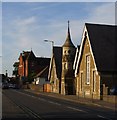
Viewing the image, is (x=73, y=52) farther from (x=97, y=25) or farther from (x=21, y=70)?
(x=21, y=70)

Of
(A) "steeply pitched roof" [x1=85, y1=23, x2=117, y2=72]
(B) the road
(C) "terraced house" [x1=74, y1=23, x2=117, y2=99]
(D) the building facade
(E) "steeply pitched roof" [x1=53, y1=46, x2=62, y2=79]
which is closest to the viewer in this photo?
(B) the road

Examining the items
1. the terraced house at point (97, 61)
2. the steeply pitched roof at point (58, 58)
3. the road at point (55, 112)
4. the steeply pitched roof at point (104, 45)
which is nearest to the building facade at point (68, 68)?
the terraced house at point (97, 61)

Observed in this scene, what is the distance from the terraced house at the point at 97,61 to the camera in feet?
139

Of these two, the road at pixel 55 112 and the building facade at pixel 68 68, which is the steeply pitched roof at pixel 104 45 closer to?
the building facade at pixel 68 68

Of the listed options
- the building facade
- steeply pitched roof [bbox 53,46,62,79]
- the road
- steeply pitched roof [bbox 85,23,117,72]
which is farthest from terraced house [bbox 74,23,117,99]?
steeply pitched roof [bbox 53,46,62,79]

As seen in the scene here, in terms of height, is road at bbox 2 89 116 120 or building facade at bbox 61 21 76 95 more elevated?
building facade at bbox 61 21 76 95

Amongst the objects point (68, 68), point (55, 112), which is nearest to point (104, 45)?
point (68, 68)

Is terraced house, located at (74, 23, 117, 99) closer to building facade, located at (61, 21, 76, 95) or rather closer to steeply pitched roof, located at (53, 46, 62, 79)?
building facade, located at (61, 21, 76, 95)

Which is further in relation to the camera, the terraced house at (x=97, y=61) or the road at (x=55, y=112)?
the terraced house at (x=97, y=61)

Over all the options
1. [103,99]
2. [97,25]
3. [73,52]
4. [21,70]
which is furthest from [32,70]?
[103,99]

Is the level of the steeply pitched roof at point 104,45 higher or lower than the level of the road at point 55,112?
higher

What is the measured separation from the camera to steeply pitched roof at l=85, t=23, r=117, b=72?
141 ft

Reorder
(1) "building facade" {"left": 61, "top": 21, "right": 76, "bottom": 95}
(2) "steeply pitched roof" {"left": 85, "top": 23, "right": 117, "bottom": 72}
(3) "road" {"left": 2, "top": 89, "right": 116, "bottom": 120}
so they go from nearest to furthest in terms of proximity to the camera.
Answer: (3) "road" {"left": 2, "top": 89, "right": 116, "bottom": 120}
(2) "steeply pitched roof" {"left": 85, "top": 23, "right": 117, "bottom": 72}
(1) "building facade" {"left": 61, "top": 21, "right": 76, "bottom": 95}

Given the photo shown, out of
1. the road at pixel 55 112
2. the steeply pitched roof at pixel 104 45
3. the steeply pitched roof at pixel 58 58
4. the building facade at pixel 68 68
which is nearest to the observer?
the road at pixel 55 112
